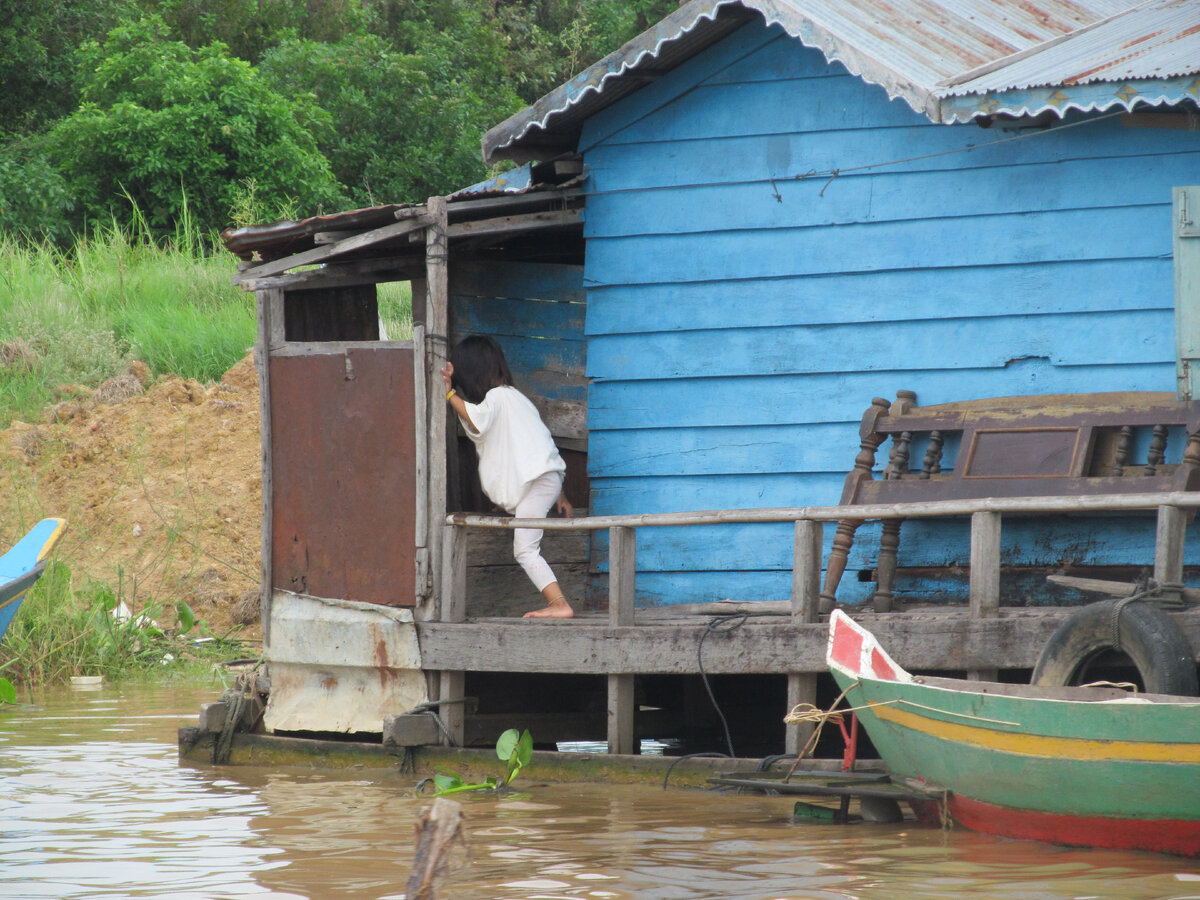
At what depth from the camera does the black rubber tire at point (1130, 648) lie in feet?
19.6

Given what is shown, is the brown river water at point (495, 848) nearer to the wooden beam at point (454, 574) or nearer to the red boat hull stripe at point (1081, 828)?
the red boat hull stripe at point (1081, 828)

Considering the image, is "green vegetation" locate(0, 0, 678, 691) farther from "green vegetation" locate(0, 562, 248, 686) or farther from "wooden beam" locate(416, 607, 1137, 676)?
"wooden beam" locate(416, 607, 1137, 676)

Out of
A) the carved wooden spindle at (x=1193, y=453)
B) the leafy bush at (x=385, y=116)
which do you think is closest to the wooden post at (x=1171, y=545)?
the carved wooden spindle at (x=1193, y=453)

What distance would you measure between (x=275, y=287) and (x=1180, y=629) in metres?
5.51

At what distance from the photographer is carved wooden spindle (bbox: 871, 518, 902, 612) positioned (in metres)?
7.62

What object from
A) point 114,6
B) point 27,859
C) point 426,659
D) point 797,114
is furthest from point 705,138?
point 114,6

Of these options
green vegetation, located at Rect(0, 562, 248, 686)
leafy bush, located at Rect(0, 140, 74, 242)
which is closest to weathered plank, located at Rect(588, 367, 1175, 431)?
green vegetation, located at Rect(0, 562, 248, 686)

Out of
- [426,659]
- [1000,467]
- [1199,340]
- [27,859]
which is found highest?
[1199,340]

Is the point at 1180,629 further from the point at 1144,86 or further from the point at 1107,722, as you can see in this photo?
the point at 1144,86

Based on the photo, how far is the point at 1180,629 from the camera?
6098 mm

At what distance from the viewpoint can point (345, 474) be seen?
858 centimetres

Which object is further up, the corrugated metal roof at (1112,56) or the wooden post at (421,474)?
the corrugated metal roof at (1112,56)

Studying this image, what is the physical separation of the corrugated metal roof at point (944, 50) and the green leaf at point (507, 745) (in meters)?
3.46

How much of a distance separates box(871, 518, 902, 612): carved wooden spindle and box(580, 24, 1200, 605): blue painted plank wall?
33cm
